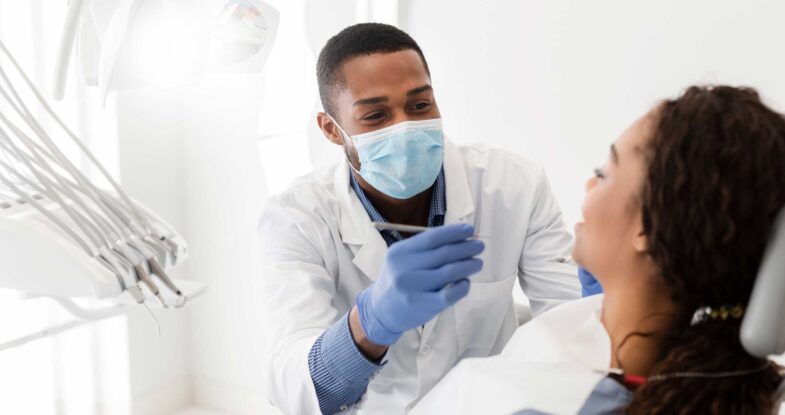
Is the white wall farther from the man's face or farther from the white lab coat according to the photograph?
the man's face

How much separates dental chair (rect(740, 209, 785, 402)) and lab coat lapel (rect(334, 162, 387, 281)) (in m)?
0.86

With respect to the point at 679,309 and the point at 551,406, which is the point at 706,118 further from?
the point at 551,406

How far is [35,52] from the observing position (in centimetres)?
253

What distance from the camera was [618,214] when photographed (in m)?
1.11

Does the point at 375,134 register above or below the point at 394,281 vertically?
above

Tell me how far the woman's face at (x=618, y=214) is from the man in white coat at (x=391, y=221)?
0.36 m

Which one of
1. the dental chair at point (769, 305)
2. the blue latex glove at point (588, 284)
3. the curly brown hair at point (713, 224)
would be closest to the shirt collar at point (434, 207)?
the blue latex glove at point (588, 284)

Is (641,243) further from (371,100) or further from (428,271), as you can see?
(371,100)

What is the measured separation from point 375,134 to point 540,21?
835 mm

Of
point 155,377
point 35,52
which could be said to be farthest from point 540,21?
point 155,377

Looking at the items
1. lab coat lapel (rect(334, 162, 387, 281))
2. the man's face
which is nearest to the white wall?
the man's face

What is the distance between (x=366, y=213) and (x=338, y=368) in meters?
0.47

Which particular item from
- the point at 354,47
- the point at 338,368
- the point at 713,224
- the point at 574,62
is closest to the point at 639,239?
the point at 713,224

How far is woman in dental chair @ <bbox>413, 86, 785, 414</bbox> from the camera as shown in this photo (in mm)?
976
